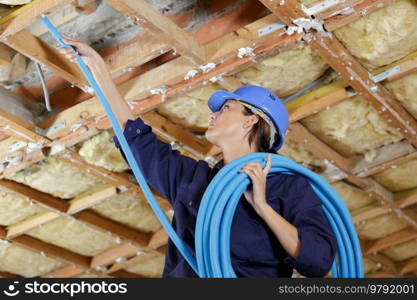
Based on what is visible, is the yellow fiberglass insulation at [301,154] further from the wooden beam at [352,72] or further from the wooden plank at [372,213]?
the wooden plank at [372,213]

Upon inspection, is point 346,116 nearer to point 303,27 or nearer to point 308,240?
point 303,27

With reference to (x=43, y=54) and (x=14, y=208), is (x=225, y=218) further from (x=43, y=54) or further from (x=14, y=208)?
(x=14, y=208)

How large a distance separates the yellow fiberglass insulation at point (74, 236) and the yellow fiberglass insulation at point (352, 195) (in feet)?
5.51

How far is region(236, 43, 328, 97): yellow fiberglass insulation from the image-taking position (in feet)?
9.92

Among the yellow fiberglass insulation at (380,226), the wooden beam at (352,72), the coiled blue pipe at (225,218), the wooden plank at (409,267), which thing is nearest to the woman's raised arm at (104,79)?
the coiled blue pipe at (225,218)

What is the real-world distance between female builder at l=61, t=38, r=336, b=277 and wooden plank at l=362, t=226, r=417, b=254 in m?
3.15

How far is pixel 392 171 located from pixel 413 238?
3.38 feet

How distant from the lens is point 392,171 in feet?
13.3

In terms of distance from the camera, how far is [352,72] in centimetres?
306

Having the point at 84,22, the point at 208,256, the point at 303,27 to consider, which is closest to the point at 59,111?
the point at 84,22

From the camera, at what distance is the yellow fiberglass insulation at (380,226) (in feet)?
15.5

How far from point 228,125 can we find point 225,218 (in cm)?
37

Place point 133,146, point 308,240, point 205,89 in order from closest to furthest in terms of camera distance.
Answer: point 308,240
point 133,146
point 205,89

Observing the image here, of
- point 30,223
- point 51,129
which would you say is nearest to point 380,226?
point 30,223
